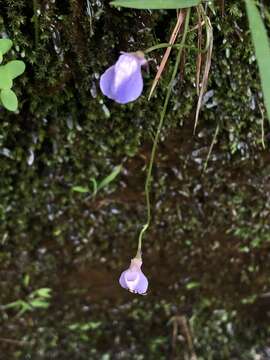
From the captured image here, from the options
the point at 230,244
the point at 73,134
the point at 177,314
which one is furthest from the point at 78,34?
the point at 177,314

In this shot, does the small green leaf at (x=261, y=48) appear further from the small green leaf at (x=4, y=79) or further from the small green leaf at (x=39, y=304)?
the small green leaf at (x=39, y=304)

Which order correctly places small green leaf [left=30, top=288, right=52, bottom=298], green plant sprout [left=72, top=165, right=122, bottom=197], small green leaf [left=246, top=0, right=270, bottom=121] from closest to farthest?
1. small green leaf [left=246, top=0, right=270, bottom=121]
2. green plant sprout [left=72, top=165, right=122, bottom=197]
3. small green leaf [left=30, top=288, right=52, bottom=298]

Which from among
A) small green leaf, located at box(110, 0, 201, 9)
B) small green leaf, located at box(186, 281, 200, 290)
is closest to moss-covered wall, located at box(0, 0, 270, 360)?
small green leaf, located at box(186, 281, 200, 290)

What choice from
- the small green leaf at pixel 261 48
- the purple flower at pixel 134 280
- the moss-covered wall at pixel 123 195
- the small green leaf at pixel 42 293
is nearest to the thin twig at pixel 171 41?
the moss-covered wall at pixel 123 195

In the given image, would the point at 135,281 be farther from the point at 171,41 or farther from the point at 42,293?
the point at 42,293

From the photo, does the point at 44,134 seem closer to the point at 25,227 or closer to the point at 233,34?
the point at 25,227

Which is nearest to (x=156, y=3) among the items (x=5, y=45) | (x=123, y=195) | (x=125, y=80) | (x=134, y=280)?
(x=125, y=80)

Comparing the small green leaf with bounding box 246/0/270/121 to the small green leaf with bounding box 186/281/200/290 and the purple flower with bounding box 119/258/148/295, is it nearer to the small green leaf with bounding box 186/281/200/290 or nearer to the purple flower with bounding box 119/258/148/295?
the purple flower with bounding box 119/258/148/295
